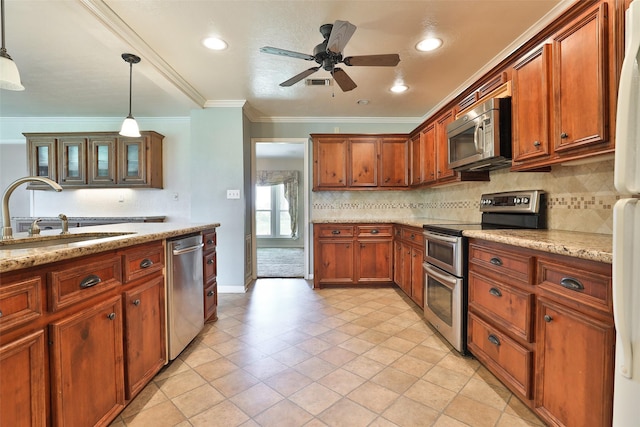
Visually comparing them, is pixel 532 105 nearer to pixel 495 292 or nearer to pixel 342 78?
pixel 495 292

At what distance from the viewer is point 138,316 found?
5.36 ft

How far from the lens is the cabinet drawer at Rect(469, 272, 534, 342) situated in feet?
4.95

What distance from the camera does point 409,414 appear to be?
1.53m

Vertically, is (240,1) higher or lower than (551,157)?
higher

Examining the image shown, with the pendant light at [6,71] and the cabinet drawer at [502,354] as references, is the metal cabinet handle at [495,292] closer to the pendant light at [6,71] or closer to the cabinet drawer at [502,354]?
the cabinet drawer at [502,354]

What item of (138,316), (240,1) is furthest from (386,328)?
(240,1)

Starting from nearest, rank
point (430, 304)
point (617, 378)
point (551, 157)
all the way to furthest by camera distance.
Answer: point (617, 378) → point (551, 157) → point (430, 304)

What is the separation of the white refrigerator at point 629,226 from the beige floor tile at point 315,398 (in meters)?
1.23

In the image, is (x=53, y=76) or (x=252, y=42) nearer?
(x=252, y=42)

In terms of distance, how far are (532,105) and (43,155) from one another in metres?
5.88

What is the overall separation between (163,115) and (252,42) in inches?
106

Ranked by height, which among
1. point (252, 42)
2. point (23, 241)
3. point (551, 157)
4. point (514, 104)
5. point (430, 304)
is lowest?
point (430, 304)

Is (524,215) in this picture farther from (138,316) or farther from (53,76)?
(53,76)

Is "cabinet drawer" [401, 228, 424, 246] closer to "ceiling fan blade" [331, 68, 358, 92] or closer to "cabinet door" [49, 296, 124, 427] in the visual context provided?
"ceiling fan blade" [331, 68, 358, 92]
